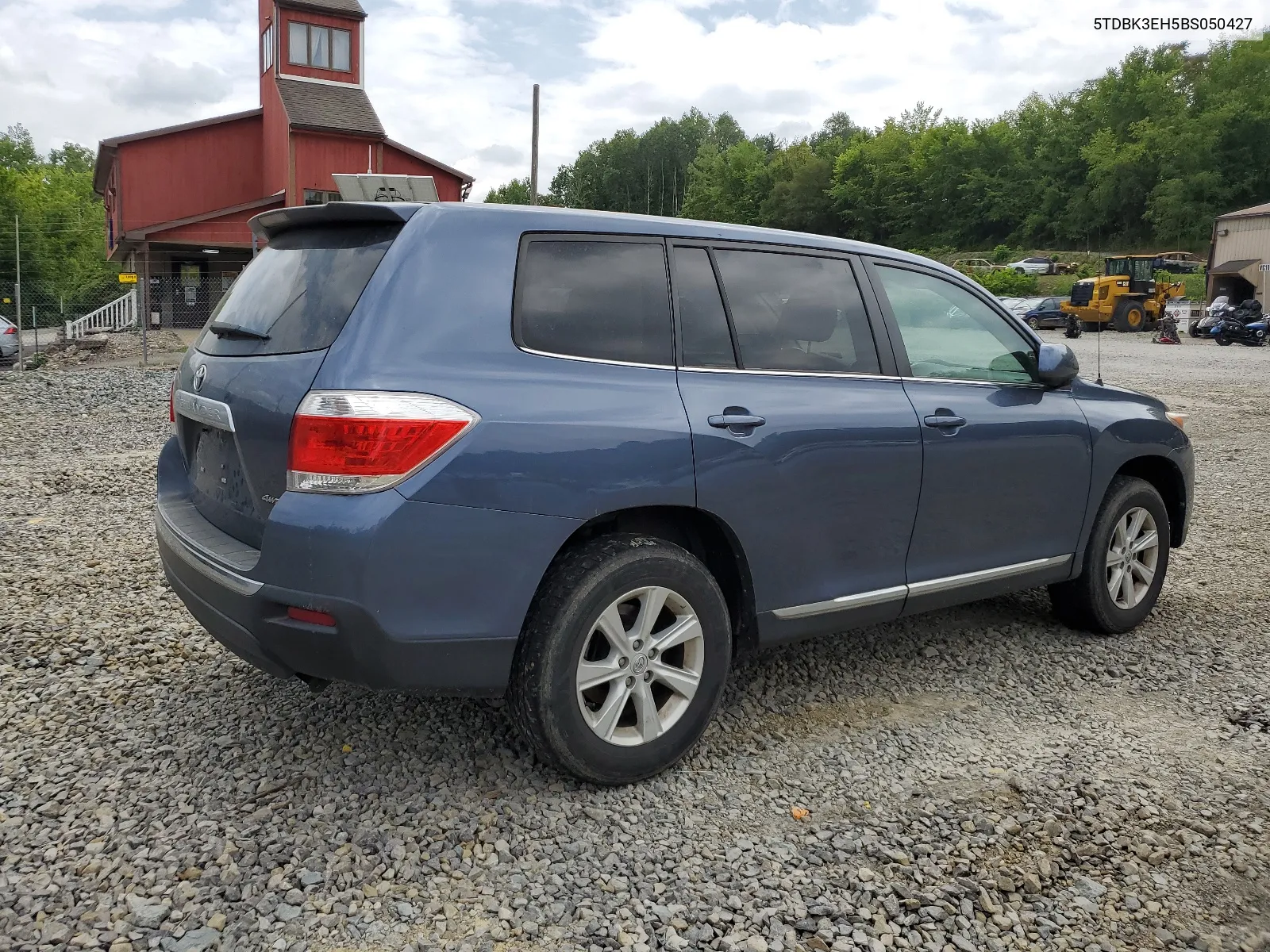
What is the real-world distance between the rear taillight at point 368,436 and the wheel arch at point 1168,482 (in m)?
3.63

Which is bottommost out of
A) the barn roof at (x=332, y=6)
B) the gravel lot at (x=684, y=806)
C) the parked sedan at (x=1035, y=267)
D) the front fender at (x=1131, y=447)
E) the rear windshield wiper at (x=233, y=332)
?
the gravel lot at (x=684, y=806)

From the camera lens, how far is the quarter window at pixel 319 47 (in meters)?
32.9

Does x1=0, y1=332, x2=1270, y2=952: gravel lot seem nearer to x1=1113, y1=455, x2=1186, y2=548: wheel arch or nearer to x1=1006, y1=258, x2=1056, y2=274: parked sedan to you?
x1=1113, y1=455, x2=1186, y2=548: wheel arch

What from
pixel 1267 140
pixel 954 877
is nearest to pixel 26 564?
pixel 954 877

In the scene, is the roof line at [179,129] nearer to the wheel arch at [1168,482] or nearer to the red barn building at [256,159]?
the red barn building at [256,159]

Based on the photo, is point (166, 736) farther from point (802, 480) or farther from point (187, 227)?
point (187, 227)

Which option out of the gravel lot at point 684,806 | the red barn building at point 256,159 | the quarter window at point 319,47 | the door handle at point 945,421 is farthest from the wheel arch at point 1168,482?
the quarter window at point 319,47

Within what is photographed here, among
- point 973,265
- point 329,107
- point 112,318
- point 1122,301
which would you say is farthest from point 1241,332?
point 973,265

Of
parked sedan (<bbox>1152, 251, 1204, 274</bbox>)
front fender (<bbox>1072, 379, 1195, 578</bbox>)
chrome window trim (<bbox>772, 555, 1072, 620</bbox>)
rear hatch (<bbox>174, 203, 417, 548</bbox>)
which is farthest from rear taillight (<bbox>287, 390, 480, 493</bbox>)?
parked sedan (<bbox>1152, 251, 1204, 274</bbox>)

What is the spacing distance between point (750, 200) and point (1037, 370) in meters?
107

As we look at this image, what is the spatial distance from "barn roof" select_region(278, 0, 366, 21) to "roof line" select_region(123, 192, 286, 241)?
5768 mm

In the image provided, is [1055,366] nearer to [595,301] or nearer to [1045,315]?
[595,301]

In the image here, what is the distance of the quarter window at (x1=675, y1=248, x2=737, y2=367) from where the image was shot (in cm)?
348

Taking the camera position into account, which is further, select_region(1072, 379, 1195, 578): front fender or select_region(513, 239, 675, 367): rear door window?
select_region(1072, 379, 1195, 578): front fender
